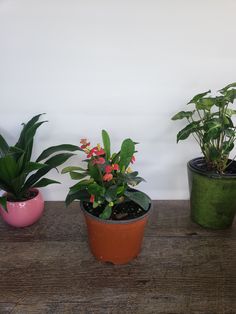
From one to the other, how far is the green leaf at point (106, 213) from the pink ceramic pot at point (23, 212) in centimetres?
41

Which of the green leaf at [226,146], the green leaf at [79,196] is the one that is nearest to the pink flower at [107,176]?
the green leaf at [79,196]

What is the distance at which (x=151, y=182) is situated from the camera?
143 cm

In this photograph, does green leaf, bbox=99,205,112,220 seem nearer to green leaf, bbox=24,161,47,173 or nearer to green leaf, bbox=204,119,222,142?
green leaf, bbox=24,161,47,173

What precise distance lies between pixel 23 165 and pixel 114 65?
59 centimetres

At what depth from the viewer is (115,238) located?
0.97 m

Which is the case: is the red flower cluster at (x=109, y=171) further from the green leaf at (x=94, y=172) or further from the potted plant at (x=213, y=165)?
the potted plant at (x=213, y=165)

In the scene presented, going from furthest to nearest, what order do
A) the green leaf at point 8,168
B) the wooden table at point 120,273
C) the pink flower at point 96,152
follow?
the green leaf at point 8,168 → the pink flower at point 96,152 → the wooden table at point 120,273

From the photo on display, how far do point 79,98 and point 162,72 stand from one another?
1.30 feet

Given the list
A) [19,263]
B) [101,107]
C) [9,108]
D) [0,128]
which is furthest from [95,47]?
[19,263]

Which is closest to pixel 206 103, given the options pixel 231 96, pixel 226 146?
pixel 231 96

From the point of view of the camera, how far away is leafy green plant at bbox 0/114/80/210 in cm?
109

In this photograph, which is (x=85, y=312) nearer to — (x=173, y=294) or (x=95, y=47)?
(x=173, y=294)

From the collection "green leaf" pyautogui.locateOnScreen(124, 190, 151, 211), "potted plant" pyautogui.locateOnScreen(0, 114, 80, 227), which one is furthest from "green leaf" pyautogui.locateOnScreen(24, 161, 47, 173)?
"green leaf" pyautogui.locateOnScreen(124, 190, 151, 211)

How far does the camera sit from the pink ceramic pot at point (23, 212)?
117 cm
